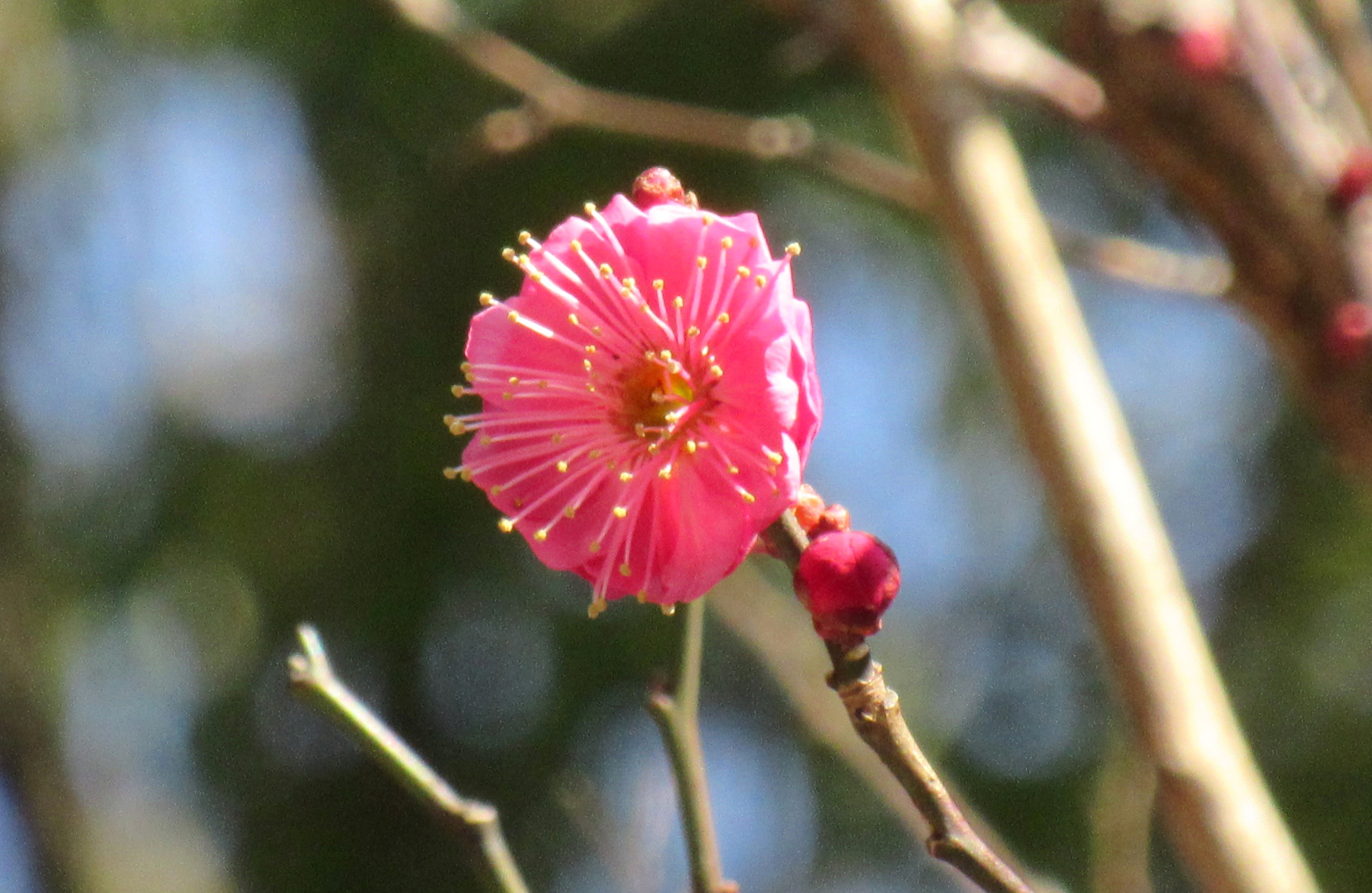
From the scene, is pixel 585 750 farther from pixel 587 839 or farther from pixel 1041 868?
pixel 587 839

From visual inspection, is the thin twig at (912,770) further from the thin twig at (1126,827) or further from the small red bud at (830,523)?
the thin twig at (1126,827)

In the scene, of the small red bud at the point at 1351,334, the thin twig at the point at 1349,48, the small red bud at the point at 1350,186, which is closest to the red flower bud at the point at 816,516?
the small red bud at the point at 1351,334

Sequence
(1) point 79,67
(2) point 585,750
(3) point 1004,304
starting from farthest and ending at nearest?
1. (1) point 79,67
2. (2) point 585,750
3. (3) point 1004,304

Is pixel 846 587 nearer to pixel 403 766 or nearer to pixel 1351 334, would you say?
pixel 403 766

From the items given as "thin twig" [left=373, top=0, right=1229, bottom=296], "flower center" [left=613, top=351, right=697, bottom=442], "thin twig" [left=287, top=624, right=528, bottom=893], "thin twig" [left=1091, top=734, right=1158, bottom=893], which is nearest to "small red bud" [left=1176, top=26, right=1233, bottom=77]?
"thin twig" [left=373, top=0, right=1229, bottom=296]

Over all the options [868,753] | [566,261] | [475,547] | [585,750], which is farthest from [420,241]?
[566,261]

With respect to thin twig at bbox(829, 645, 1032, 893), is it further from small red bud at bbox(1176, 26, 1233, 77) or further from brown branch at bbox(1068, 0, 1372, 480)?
small red bud at bbox(1176, 26, 1233, 77)
